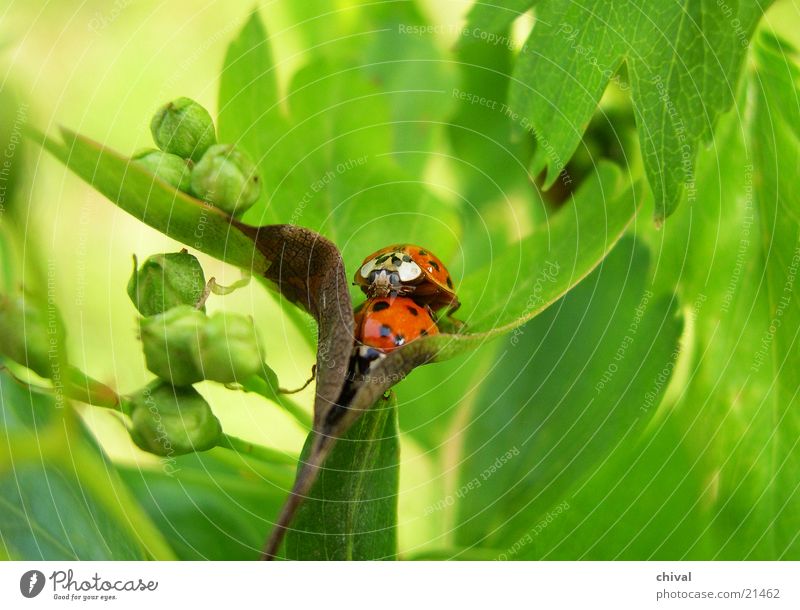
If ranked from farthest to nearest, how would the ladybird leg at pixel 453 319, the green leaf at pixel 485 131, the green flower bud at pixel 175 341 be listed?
the green leaf at pixel 485 131, the ladybird leg at pixel 453 319, the green flower bud at pixel 175 341

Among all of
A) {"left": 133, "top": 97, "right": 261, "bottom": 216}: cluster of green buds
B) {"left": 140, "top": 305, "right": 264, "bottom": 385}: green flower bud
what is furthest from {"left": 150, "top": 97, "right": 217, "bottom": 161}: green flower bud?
{"left": 140, "top": 305, "right": 264, "bottom": 385}: green flower bud

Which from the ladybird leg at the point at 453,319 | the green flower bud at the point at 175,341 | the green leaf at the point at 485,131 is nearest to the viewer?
the green flower bud at the point at 175,341

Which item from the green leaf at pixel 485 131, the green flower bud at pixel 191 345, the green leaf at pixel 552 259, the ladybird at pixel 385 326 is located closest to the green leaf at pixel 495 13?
the green leaf at pixel 485 131

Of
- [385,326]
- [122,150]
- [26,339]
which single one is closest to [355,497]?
[385,326]

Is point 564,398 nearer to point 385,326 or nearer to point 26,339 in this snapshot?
point 385,326

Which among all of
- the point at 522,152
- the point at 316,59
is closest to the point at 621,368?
the point at 522,152
